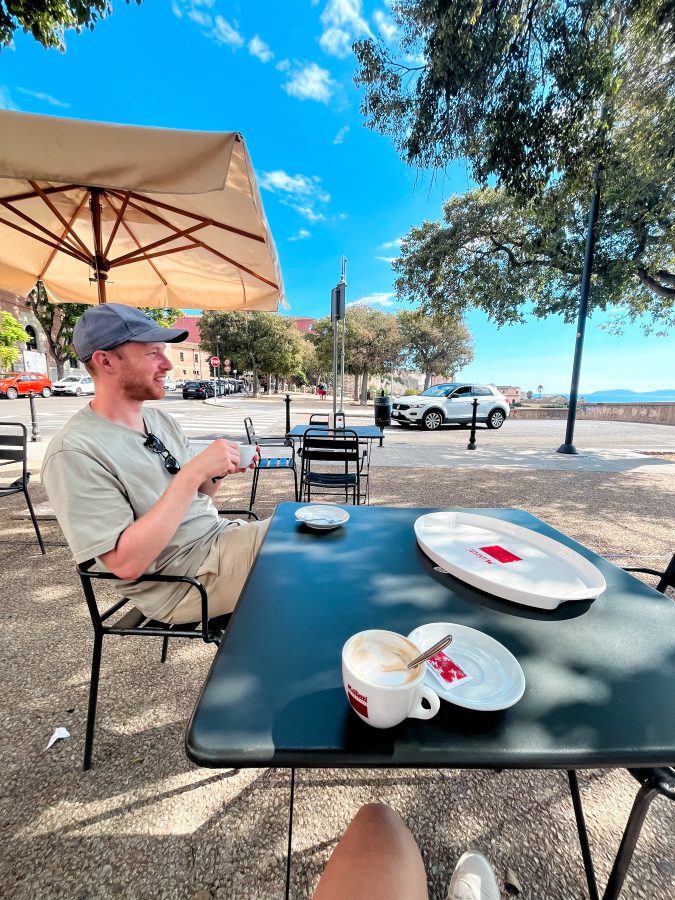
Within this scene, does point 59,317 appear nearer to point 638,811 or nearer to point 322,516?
point 322,516

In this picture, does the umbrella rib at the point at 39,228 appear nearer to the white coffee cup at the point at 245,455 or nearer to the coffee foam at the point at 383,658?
the white coffee cup at the point at 245,455

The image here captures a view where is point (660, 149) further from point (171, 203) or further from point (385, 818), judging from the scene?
point (385, 818)

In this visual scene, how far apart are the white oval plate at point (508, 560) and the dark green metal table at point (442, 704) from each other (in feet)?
0.12

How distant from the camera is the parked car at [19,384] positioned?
19.6 m

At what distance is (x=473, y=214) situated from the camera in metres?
10.6

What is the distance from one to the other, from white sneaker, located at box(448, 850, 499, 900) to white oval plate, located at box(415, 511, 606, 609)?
0.66m

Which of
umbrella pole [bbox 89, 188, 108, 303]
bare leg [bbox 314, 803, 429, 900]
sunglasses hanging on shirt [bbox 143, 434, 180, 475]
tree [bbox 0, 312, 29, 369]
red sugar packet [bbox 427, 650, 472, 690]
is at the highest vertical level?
tree [bbox 0, 312, 29, 369]

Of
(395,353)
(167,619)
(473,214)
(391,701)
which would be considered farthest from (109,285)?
(395,353)

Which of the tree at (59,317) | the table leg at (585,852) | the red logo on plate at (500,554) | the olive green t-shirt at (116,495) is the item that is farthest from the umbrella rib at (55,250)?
the tree at (59,317)

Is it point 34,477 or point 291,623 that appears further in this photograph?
point 34,477

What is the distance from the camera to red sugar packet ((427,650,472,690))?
0.71 meters

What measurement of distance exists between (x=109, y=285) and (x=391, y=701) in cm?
488

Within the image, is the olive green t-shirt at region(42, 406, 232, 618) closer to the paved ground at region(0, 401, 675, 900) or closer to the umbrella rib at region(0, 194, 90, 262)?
the paved ground at region(0, 401, 675, 900)

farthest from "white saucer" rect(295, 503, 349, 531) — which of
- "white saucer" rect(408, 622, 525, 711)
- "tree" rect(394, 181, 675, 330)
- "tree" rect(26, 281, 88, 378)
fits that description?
"tree" rect(26, 281, 88, 378)
